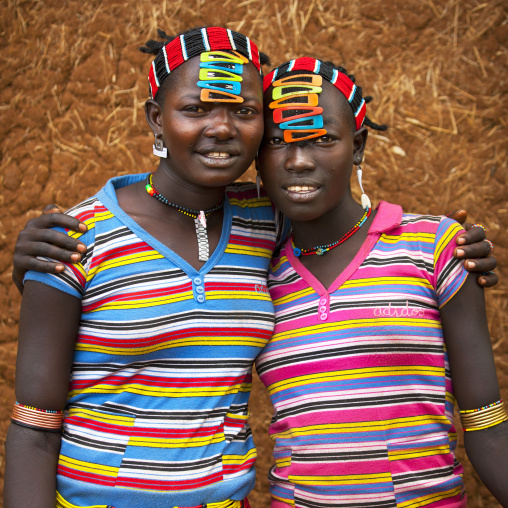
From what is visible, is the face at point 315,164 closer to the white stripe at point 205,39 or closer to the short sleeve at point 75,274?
the white stripe at point 205,39

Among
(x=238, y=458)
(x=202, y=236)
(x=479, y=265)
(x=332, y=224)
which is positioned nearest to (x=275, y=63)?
(x=332, y=224)

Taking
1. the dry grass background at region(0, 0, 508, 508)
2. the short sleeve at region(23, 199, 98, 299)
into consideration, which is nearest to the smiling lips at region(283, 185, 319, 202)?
the short sleeve at region(23, 199, 98, 299)

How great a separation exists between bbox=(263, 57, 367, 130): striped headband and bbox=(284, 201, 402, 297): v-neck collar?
36 cm

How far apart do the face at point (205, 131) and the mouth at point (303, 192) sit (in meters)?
0.20

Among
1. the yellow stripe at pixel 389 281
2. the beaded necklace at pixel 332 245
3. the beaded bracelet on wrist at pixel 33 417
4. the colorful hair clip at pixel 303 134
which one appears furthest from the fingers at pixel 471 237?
the beaded bracelet on wrist at pixel 33 417

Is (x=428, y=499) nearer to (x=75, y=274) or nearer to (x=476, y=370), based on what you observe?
(x=476, y=370)

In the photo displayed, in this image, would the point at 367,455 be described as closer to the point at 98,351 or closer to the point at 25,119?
the point at 98,351

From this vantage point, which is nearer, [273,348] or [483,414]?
[483,414]

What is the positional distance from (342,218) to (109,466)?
1.22 meters

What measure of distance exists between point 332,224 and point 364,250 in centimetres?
18

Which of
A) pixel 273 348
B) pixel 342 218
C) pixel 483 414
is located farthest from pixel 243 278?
pixel 483 414

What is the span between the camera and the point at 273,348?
232 centimetres

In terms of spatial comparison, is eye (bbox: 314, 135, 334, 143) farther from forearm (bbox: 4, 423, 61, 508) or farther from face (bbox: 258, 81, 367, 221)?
forearm (bbox: 4, 423, 61, 508)

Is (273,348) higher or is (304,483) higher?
(273,348)
